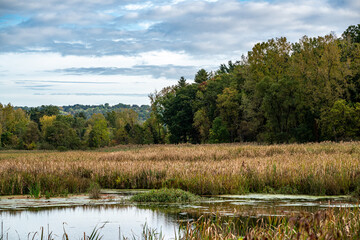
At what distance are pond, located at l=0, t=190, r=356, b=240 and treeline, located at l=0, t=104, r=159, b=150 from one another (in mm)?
47661

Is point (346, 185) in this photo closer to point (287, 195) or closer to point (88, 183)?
point (287, 195)

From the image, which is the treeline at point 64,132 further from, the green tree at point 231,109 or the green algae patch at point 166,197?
the green algae patch at point 166,197

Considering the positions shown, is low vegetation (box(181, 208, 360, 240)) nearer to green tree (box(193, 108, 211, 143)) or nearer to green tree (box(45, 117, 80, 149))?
green tree (box(45, 117, 80, 149))

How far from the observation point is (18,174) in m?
18.3

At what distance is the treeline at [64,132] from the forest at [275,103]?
0.76 feet

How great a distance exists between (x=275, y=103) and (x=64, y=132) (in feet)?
104

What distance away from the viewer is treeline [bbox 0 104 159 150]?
214 feet

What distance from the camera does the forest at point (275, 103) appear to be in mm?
54031

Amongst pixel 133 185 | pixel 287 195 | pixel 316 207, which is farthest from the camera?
pixel 133 185

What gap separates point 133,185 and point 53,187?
3.54 metres

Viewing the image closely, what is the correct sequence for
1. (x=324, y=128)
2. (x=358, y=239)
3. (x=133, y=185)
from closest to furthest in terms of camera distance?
1. (x=358, y=239)
2. (x=133, y=185)
3. (x=324, y=128)

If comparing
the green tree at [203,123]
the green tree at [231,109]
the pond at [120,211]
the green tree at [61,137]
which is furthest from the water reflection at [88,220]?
the green tree at [203,123]

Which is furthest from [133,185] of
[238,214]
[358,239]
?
[358,239]

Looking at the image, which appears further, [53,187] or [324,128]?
[324,128]
